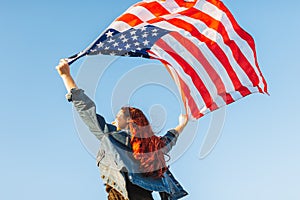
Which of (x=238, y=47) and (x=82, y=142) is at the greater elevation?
(x=238, y=47)

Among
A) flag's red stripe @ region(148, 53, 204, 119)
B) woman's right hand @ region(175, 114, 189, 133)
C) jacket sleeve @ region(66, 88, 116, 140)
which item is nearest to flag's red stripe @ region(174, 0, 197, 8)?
flag's red stripe @ region(148, 53, 204, 119)

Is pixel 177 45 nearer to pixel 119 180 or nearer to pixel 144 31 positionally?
pixel 144 31

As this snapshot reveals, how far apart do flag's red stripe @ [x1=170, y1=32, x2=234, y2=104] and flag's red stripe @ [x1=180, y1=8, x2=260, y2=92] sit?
1.19 feet

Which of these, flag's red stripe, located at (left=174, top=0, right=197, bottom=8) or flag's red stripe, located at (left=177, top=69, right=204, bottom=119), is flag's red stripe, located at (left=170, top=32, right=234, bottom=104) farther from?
flag's red stripe, located at (left=174, top=0, right=197, bottom=8)

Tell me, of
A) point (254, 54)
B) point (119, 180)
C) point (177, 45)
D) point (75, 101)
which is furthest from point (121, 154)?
point (254, 54)

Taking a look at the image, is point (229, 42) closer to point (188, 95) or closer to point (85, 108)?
point (188, 95)

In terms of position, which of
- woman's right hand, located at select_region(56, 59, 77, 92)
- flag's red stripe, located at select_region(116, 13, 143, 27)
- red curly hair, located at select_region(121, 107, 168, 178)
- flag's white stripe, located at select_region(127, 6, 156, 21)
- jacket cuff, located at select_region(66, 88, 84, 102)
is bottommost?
red curly hair, located at select_region(121, 107, 168, 178)

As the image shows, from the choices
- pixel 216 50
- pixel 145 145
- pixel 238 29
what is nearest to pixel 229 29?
pixel 238 29

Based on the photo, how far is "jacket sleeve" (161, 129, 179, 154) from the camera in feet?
23.1

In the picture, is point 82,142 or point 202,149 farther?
point 202,149

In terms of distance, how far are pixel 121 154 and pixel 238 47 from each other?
9.05 ft

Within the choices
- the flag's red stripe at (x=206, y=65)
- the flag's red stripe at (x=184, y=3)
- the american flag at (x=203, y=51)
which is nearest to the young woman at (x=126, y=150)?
the american flag at (x=203, y=51)

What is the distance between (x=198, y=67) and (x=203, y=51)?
0.27 meters

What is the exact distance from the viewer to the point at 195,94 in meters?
8.38
